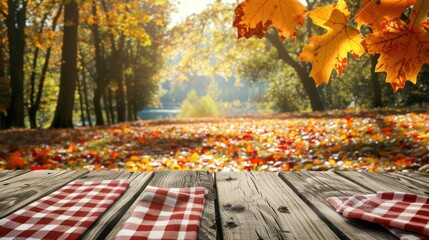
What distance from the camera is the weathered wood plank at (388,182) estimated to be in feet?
6.92

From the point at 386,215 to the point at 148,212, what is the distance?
1.00 meters

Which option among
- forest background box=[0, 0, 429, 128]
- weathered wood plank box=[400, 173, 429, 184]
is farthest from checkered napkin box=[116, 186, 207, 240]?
forest background box=[0, 0, 429, 128]

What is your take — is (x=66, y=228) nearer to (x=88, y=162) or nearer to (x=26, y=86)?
(x=88, y=162)

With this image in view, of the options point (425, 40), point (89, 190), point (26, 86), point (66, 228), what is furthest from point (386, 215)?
point (26, 86)

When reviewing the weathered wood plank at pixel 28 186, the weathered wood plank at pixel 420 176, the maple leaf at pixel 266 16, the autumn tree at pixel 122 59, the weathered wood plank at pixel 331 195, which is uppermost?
the autumn tree at pixel 122 59

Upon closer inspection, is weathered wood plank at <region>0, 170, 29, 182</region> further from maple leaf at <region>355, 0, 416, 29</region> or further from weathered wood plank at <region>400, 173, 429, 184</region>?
weathered wood plank at <region>400, 173, 429, 184</region>

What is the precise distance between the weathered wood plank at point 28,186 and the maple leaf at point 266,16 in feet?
4.50

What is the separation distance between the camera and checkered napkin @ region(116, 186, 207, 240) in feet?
4.58

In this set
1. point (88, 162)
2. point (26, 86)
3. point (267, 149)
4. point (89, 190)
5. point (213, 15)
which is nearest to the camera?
point (89, 190)

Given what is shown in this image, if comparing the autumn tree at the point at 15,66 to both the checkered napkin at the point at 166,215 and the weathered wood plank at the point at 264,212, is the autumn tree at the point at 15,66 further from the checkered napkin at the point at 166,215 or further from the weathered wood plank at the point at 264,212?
the checkered napkin at the point at 166,215

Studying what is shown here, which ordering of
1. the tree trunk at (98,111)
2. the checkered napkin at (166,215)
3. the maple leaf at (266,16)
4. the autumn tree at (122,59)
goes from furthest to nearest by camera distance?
the autumn tree at (122,59) < the tree trunk at (98,111) < the checkered napkin at (166,215) < the maple leaf at (266,16)

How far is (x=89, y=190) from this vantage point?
6.79 feet

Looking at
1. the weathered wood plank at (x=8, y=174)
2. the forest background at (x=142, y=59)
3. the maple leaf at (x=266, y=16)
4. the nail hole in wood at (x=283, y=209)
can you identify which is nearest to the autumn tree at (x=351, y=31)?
the maple leaf at (x=266, y=16)

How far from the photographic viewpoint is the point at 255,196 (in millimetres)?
1966
